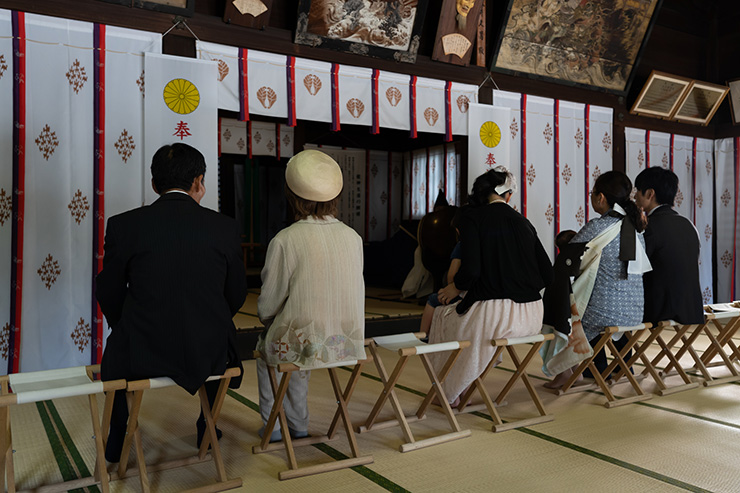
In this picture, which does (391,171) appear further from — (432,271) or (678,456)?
(678,456)

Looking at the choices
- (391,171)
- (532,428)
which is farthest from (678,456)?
(391,171)

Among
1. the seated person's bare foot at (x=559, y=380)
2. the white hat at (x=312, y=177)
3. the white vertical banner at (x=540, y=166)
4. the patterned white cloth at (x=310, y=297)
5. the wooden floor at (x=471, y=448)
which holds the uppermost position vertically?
the white vertical banner at (x=540, y=166)

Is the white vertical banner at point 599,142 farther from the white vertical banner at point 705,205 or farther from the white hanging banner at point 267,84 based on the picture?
the white hanging banner at point 267,84

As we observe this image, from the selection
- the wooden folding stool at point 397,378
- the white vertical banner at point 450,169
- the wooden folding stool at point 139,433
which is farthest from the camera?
the white vertical banner at point 450,169

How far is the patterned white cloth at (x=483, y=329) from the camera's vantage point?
3002 millimetres

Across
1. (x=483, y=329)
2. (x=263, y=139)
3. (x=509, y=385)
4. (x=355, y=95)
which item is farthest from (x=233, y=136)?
(x=509, y=385)

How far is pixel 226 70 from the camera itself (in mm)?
4270

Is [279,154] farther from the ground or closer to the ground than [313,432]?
farther from the ground

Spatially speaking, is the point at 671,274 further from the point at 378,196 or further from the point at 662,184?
the point at 378,196

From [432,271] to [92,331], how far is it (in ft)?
11.6

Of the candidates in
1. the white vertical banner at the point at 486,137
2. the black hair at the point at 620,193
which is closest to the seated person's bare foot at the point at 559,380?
the black hair at the point at 620,193

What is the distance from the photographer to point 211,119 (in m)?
4.16

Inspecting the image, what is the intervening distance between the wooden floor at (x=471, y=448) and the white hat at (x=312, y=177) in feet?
3.58

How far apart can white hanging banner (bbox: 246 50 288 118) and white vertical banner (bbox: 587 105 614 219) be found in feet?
11.0
